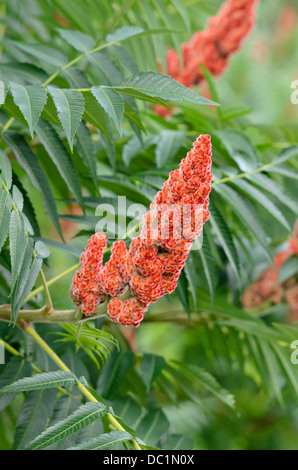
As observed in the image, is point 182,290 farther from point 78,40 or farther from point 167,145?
point 78,40

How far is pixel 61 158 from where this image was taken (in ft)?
3.51

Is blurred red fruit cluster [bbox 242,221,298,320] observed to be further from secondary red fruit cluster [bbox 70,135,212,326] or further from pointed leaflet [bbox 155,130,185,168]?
secondary red fruit cluster [bbox 70,135,212,326]

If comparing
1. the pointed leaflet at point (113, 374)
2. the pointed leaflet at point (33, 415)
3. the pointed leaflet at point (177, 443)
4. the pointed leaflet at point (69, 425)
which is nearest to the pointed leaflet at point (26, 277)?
the pointed leaflet at point (69, 425)

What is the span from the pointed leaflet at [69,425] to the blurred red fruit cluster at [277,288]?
0.87 m

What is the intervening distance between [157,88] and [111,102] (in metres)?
Result: 0.07

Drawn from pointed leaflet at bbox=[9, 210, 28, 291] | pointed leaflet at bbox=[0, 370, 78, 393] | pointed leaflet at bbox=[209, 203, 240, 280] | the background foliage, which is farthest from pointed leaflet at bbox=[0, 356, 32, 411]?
pointed leaflet at bbox=[209, 203, 240, 280]

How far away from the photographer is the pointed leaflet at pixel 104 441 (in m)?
0.81

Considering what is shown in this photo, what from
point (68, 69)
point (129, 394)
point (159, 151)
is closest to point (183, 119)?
point (159, 151)

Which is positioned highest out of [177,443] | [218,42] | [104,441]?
[218,42]

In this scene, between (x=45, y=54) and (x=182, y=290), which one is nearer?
(x=182, y=290)

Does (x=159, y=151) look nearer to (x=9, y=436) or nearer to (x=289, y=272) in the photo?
(x=289, y=272)

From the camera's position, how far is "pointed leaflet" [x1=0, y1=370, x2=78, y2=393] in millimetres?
850

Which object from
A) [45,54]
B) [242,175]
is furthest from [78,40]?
[242,175]

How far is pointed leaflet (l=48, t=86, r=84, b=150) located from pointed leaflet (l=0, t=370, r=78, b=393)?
36cm
